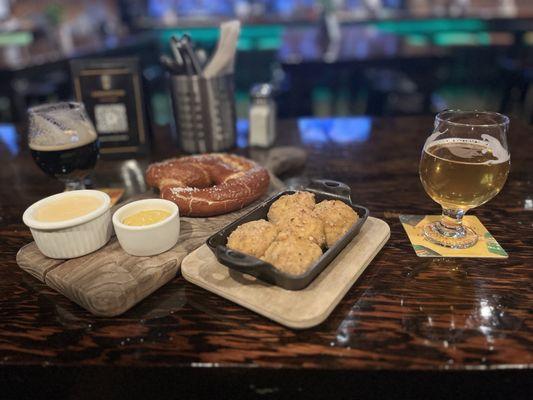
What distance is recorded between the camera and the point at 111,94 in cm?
207

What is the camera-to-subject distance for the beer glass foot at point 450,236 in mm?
1298

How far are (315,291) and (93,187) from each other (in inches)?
49.0

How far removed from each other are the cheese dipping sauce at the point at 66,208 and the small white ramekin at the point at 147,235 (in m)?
0.12

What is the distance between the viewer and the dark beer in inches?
62.9

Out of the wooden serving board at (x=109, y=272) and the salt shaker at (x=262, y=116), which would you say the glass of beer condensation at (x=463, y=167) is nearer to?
the wooden serving board at (x=109, y=272)

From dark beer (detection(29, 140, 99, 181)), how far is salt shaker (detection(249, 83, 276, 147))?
87 centimetres

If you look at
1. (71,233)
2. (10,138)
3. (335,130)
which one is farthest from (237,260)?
(10,138)

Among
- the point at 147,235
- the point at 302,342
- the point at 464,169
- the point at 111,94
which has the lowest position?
the point at 302,342

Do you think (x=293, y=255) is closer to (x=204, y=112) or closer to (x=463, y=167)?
(x=463, y=167)

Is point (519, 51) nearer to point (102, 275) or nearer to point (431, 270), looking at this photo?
point (431, 270)

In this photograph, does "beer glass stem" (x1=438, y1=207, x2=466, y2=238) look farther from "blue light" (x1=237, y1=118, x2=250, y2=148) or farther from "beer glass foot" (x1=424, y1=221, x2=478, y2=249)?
"blue light" (x1=237, y1=118, x2=250, y2=148)

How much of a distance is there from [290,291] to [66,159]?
43.2 inches

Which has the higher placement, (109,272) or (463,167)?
(463,167)

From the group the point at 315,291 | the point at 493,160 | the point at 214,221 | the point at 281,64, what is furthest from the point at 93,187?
the point at 281,64
